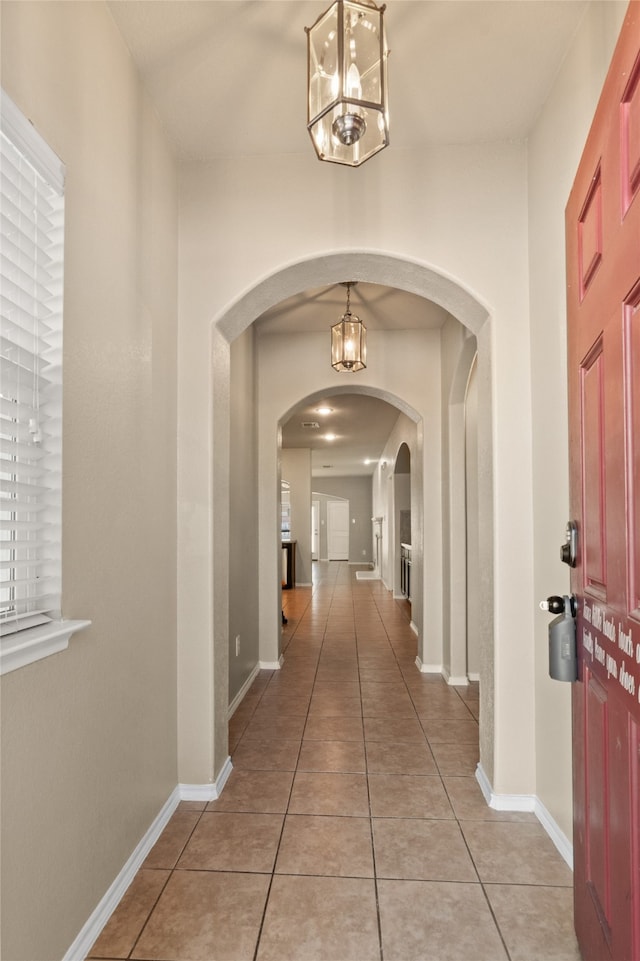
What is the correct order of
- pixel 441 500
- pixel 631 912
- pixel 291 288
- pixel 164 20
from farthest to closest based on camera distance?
pixel 441 500 < pixel 291 288 < pixel 164 20 < pixel 631 912

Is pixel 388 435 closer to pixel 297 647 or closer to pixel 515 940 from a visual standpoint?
pixel 297 647

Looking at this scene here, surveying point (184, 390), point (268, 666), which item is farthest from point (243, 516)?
point (184, 390)

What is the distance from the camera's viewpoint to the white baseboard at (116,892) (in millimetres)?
1605

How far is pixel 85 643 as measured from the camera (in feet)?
5.50

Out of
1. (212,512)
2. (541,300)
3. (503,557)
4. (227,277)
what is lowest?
(503,557)

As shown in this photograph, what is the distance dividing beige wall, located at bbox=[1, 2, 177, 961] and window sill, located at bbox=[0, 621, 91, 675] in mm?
35

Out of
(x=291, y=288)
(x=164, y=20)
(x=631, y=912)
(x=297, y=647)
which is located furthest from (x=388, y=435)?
(x=631, y=912)

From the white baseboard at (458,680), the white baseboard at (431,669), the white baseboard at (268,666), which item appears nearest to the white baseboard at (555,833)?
the white baseboard at (458,680)

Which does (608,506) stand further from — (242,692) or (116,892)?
(242,692)

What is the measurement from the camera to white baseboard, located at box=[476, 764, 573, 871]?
220 cm

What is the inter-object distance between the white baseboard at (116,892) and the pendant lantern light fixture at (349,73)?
7.25 feet

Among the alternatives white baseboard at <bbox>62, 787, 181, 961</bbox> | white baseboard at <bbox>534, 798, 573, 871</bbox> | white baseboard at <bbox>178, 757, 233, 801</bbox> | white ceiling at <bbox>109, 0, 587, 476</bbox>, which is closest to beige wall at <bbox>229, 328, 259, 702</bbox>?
white baseboard at <bbox>178, 757, 233, 801</bbox>

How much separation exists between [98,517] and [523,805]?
6.77 ft

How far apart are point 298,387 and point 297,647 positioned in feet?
8.20
